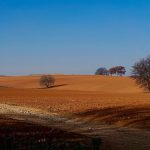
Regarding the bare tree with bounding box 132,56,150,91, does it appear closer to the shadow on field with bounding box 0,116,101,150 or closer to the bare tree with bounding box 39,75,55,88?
the bare tree with bounding box 39,75,55,88

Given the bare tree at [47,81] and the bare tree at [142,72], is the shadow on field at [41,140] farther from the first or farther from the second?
the bare tree at [47,81]

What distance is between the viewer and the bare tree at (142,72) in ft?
287

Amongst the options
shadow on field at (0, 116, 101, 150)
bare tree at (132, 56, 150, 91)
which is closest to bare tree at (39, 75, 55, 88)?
bare tree at (132, 56, 150, 91)

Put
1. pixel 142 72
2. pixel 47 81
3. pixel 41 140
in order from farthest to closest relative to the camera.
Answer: pixel 47 81
pixel 142 72
pixel 41 140

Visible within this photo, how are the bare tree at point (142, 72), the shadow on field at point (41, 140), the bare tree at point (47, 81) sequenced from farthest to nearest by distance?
the bare tree at point (47, 81) → the bare tree at point (142, 72) → the shadow on field at point (41, 140)

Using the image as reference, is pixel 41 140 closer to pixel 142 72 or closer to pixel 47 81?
pixel 142 72

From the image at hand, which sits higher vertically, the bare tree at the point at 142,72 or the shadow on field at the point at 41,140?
the bare tree at the point at 142,72

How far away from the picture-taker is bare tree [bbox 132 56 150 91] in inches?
3440

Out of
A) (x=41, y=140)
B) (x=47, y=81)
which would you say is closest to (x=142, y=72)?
(x=47, y=81)

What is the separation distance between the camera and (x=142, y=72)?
289ft

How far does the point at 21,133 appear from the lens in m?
18.1

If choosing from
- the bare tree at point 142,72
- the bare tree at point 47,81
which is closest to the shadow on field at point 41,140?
the bare tree at point 142,72

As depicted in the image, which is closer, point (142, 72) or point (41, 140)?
point (41, 140)

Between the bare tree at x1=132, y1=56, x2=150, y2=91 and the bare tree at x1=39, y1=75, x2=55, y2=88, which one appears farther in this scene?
the bare tree at x1=39, y1=75, x2=55, y2=88
